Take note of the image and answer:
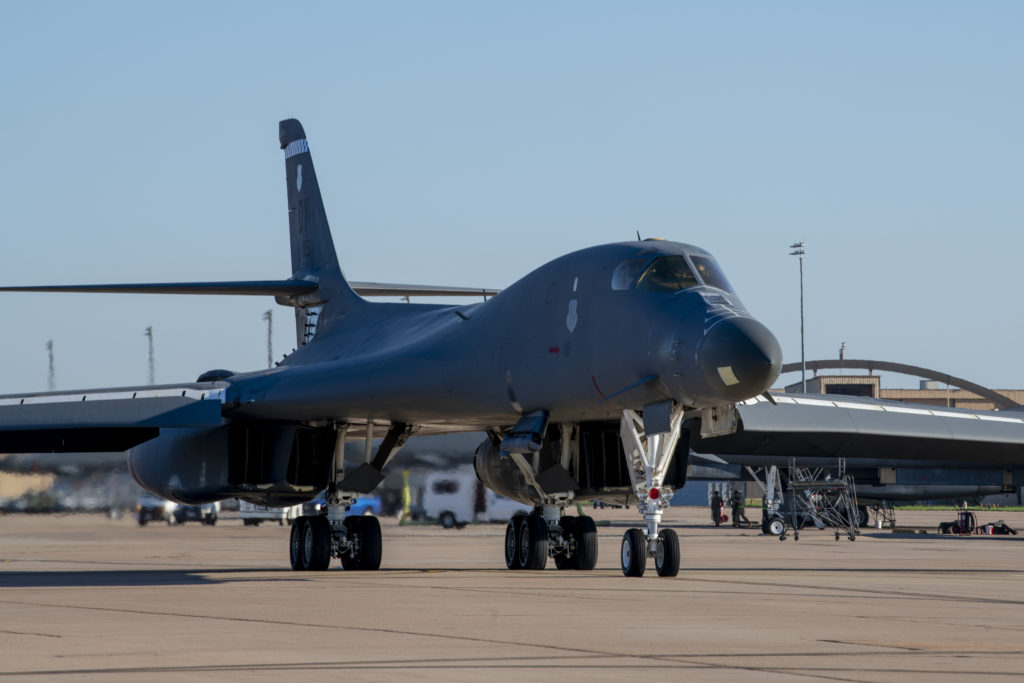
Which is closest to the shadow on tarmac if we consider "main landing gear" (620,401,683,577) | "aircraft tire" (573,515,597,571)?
"aircraft tire" (573,515,597,571)

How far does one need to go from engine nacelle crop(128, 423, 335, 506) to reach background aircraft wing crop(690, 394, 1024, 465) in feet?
16.8

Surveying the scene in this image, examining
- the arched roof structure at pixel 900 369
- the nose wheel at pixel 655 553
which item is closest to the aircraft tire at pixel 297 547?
the nose wheel at pixel 655 553

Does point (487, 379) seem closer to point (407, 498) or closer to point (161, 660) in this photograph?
point (161, 660)

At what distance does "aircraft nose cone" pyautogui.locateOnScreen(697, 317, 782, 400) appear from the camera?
12.7 metres

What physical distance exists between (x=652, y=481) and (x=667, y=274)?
2025 millimetres

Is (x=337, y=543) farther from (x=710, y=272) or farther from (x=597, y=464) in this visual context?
(x=710, y=272)

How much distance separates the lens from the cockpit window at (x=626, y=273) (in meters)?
14.0

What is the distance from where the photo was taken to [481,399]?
1561 centimetres

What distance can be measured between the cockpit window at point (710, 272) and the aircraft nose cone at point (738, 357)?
1087mm

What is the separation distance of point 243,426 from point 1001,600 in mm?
10173

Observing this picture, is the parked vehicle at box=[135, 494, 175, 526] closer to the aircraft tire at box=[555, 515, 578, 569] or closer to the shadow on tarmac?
the shadow on tarmac

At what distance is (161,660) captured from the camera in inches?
277

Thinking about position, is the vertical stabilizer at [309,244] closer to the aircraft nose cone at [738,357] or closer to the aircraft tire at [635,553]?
the aircraft tire at [635,553]

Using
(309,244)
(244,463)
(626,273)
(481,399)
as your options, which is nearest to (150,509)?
(309,244)
